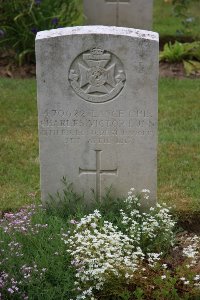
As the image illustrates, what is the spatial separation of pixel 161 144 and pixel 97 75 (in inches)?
91.1

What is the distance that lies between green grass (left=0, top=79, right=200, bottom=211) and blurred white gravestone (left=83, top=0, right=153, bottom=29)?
1498 mm

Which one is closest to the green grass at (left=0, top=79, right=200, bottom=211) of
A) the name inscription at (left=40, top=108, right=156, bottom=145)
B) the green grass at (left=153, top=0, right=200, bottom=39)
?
the name inscription at (left=40, top=108, right=156, bottom=145)

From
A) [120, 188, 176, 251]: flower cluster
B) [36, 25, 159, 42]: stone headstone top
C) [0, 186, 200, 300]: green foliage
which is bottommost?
[0, 186, 200, 300]: green foliage

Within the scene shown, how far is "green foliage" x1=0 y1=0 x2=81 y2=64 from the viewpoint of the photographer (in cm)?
959

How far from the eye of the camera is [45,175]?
5.16 metres

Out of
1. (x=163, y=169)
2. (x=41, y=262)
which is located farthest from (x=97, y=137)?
(x=163, y=169)

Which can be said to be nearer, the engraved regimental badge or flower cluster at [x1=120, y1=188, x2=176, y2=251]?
flower cluster at [x1=120, y1=188, x2=176, y2=251]

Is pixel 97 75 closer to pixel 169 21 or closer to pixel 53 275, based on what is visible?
pixel 53 275

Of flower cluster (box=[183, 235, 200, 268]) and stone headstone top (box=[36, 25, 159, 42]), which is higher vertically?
stone headstone top (box=[36, 25, 159, 42])

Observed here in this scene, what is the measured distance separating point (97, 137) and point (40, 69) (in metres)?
0.61

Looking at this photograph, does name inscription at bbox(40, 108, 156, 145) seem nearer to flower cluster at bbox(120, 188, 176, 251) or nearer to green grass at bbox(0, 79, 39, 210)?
flower cluster at bbox(120, 188, 176, 251)

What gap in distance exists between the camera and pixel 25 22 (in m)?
9.73

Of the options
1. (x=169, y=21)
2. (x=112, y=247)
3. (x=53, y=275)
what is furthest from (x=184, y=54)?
(x=53, y=275)

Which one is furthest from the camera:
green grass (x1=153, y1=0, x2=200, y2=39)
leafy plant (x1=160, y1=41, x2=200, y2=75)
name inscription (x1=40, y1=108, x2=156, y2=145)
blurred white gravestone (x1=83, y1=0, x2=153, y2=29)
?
green grass (x1=153, y1=0, x2=200, y2=39)
